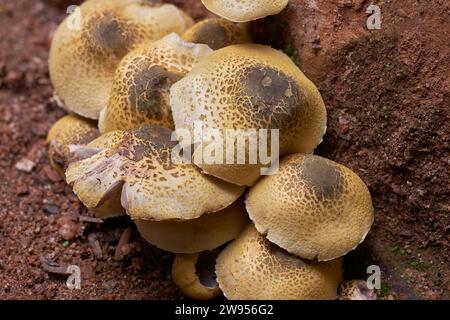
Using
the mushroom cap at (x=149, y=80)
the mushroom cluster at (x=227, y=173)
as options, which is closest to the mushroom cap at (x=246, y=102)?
the mushroom cluster at (x=227, y=173)

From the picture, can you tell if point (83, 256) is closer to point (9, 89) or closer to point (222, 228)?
point (222, 228)

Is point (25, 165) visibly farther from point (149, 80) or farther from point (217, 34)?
point (217, 34)

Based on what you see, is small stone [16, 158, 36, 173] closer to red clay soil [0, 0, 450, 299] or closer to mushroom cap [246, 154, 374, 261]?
red clay soil [0, 0, 450, 299]

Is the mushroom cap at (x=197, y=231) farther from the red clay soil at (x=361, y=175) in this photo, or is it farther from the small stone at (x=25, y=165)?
→ the small stone at (x=25, y=165)

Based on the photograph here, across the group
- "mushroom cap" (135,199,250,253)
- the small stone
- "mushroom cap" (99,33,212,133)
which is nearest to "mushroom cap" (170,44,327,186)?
"mushroom cap" (99,33,212,133)

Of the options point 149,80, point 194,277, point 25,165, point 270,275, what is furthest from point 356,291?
point 25,165

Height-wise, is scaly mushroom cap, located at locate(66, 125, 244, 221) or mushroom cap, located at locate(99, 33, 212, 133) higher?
mushroom cap, located at locate(99, 33, 212, 133)

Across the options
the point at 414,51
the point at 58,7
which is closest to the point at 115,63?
the point at 414,51
